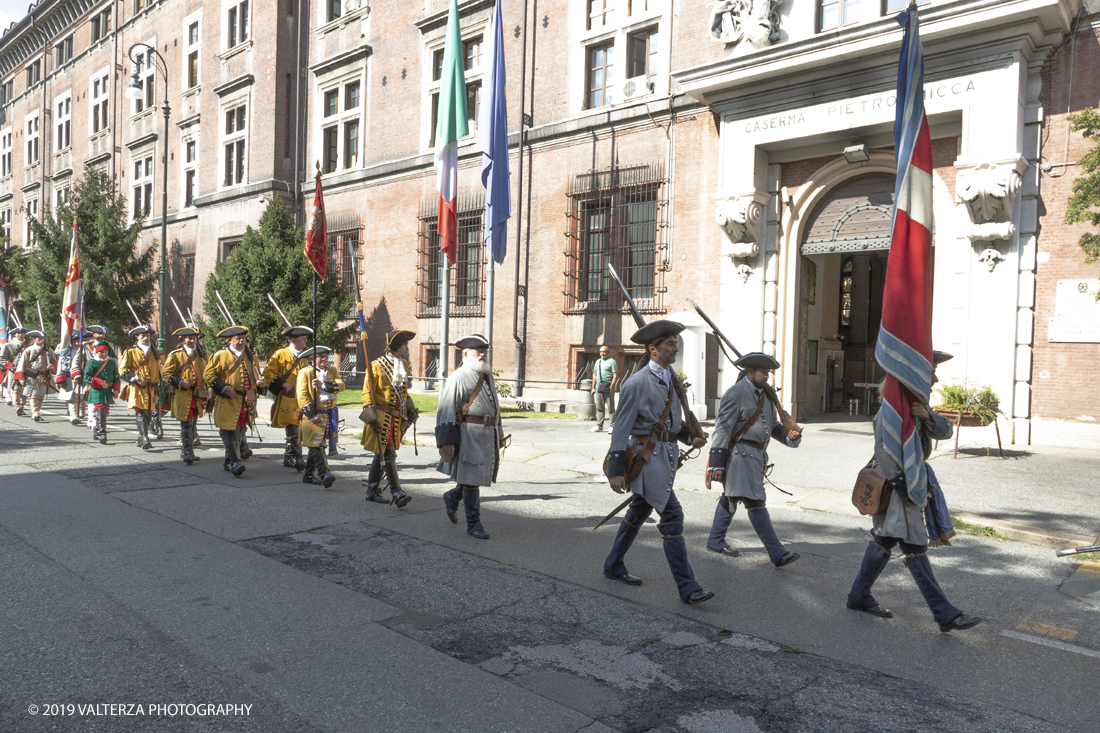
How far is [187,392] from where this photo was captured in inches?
436

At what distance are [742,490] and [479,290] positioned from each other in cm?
1659

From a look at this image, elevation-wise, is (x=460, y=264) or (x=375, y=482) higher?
(x=460, y=264)

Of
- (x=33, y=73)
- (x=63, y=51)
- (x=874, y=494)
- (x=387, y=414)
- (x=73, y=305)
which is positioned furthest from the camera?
(x=33, y=73)

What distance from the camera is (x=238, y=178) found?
29.6m

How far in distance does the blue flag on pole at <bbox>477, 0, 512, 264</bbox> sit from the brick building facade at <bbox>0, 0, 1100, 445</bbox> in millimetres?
2422

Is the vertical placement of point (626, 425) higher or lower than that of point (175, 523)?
higher

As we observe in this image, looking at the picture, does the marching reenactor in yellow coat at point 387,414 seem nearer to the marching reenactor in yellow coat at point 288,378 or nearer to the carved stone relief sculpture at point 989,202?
the marching reenactor in yellow coat at point 288,378

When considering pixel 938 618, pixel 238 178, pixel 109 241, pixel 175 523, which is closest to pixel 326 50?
pixel 238 178

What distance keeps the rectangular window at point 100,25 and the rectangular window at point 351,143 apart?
798 inches

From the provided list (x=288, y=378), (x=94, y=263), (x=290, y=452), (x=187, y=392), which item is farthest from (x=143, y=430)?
(x=94, y=263)

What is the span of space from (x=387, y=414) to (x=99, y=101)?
39.5m

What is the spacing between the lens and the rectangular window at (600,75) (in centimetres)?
1948

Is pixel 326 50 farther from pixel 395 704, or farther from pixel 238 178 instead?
pixel 395 704

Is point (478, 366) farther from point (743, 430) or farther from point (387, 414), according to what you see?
point (743, 430)
